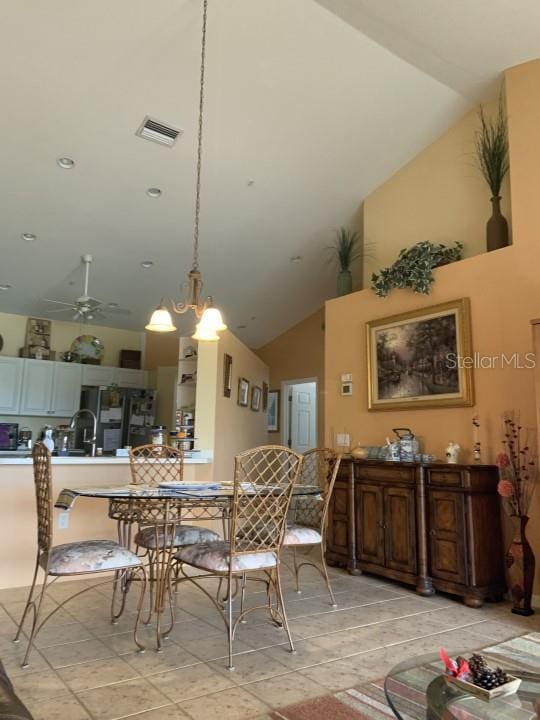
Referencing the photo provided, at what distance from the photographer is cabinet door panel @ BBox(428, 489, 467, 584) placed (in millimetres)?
3578

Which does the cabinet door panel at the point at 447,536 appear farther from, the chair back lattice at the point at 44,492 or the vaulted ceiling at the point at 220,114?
the vaulted ceiling at the point at 220,114

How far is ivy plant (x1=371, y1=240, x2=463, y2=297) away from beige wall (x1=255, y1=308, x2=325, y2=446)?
10.6 ft

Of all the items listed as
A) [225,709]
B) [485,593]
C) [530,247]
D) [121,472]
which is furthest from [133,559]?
[530,247]

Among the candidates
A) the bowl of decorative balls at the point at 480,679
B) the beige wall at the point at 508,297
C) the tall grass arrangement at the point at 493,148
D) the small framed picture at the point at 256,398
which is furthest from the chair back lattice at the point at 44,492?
the small framed picture at the point at 256,398

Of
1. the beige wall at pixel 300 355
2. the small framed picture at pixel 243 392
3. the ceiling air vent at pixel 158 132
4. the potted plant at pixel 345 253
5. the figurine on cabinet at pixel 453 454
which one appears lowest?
the figurine on cabinet at pixel 453 454

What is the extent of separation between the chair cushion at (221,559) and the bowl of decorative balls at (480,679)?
128 centimetres

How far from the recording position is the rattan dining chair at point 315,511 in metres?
3.28

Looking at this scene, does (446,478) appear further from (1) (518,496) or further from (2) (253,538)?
(2) (253,538)

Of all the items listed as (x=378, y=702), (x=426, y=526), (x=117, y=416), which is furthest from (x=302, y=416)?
(x=378, y=702)

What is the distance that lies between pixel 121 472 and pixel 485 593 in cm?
291

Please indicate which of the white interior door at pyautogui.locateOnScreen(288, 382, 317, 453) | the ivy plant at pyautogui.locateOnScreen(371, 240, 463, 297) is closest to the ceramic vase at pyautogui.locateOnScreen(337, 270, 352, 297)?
the ivy plant at pyautogui.locateOnScreen(371, 240, 463, 297)

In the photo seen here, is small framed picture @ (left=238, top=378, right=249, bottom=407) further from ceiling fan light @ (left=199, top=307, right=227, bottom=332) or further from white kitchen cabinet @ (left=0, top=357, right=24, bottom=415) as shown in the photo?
ceiling fan light @ (left=199, top=307, right=227, bottom=332)

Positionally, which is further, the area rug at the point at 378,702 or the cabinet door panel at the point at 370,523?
the cabinet door panel at the point at 370,523

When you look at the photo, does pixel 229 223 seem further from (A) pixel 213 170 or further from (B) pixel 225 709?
(B) pixel 225 709
